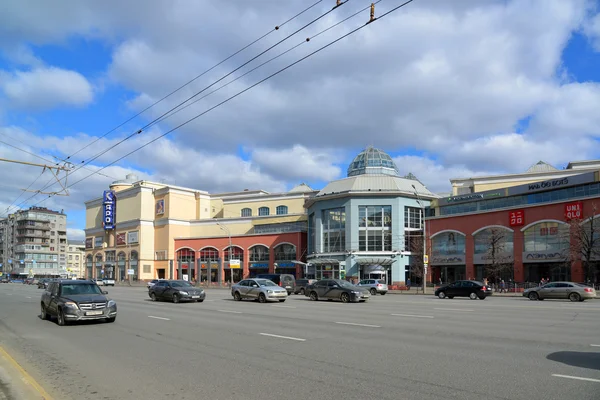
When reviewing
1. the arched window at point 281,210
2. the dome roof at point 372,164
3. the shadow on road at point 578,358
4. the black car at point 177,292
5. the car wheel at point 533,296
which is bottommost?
the car wheel at point 533,296

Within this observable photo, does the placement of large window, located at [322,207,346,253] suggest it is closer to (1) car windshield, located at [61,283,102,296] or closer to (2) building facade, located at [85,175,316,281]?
(2) building facade, located at [85,175,316,281]

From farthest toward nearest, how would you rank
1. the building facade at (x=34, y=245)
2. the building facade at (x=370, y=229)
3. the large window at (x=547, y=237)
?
1. the building facade at (x=34, y=245)
2. the building facade at (x=370, y=229)
3. the large window at (x=547, y=237)

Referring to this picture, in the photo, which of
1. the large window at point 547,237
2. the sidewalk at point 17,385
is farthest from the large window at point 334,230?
the sidewalk at point 17,385

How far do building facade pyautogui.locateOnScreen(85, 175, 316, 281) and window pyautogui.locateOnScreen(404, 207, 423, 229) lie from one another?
84.7 feet

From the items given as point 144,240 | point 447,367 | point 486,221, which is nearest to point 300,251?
point 486,221

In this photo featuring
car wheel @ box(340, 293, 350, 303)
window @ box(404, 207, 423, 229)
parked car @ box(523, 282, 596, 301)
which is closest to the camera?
car wheel @ box(340, 293, 350, 303)

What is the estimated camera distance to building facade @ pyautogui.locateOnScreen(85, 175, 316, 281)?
92.2m

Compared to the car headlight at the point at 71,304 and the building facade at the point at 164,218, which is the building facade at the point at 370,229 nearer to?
the building facade at the point at 164,218

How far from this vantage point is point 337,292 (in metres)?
30.7

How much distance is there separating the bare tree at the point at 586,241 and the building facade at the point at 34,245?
133m

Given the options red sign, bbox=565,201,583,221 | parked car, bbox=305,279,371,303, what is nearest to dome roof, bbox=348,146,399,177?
red sign, bbox=565,201,583,221

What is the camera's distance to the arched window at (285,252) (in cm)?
7654

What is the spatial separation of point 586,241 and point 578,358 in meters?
40.4

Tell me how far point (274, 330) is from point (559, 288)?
2456cm
